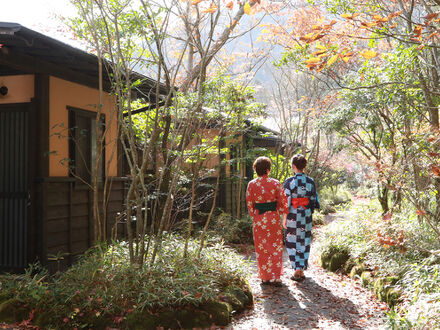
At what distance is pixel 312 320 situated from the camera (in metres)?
4.57

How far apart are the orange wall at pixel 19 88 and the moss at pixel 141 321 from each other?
12.1ft

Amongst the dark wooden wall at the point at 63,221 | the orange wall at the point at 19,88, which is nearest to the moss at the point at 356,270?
the dark wooden wall at the point at 63,221

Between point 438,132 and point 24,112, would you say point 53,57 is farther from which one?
point 438,132

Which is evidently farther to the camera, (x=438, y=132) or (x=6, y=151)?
(x=6, y=151)

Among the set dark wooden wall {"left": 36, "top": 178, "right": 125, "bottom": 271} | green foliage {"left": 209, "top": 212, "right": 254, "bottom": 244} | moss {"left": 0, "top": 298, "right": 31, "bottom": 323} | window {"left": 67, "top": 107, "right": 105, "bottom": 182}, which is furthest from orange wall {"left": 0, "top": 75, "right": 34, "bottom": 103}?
green foliage {"left": 209, "top": 212, "right": 254, "bottom": 244}

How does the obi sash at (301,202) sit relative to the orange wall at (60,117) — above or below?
below

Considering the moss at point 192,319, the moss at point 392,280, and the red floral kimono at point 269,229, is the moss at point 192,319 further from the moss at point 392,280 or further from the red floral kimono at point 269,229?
the moss at point 392,280

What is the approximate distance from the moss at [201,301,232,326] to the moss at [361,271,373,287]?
2328 mm

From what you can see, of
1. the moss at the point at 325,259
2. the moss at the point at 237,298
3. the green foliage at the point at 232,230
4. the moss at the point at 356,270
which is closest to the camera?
the moss at the point at 237,298

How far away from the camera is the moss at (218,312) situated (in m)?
4.32

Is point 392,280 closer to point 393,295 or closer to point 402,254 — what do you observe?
point 393,295

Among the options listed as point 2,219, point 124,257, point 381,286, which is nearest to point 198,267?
point 124,257

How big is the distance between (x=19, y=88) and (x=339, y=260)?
5701 mm

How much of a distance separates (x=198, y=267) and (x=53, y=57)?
3.61m
